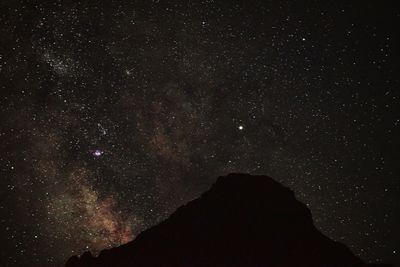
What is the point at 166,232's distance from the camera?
2347 cm

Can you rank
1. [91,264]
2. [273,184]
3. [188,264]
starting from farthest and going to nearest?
[273,184] → [91,264] → [188,264]

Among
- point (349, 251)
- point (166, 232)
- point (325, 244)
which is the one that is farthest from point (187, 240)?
point (349, 251)

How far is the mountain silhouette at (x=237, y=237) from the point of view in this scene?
69.6 ft

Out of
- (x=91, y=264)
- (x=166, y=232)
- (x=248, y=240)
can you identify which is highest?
(x=248, y=240)

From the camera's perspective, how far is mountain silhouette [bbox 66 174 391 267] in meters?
21.2

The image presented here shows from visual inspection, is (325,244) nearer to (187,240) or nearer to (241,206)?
(241,206)

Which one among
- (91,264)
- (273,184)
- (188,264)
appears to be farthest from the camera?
(273,184)

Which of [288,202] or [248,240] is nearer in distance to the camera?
[248,240]

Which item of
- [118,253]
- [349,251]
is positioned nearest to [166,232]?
[118,253]

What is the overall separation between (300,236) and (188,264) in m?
7.21

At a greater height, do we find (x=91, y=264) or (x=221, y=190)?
(x=221, y=190)

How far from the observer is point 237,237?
2227cm

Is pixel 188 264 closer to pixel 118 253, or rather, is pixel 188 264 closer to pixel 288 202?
pixel 118 253

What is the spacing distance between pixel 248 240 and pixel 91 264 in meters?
10.2
